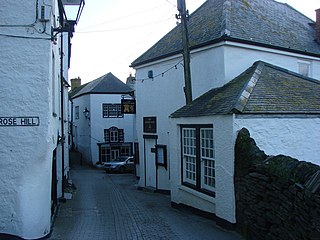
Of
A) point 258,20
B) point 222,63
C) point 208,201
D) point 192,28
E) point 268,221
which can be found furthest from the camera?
point 192,28

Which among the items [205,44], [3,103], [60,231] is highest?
[205,44]

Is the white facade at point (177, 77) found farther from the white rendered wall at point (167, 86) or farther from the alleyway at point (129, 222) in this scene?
the alleyway at point (129, 222)

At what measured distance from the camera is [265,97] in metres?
9.69

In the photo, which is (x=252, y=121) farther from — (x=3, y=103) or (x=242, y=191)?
(x=3, y=103)

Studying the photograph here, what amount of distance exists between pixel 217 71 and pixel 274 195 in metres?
6.73

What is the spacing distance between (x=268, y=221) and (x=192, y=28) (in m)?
11.0

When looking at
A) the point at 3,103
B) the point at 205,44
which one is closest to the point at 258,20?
the point at 205,44

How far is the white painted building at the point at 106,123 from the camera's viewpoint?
37.0m

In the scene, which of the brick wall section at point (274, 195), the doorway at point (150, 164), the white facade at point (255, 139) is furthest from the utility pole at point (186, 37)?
the doorway at point (150, 164)

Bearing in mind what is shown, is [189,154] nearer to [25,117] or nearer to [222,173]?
[222,173]

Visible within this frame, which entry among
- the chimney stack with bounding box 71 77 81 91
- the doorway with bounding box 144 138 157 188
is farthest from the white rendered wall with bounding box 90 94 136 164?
the doorway with bounding box 144 138 157 188

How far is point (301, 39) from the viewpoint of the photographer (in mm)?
15789

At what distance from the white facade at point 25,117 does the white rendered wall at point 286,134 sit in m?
4.56

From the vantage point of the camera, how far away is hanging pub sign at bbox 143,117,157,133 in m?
17.7
